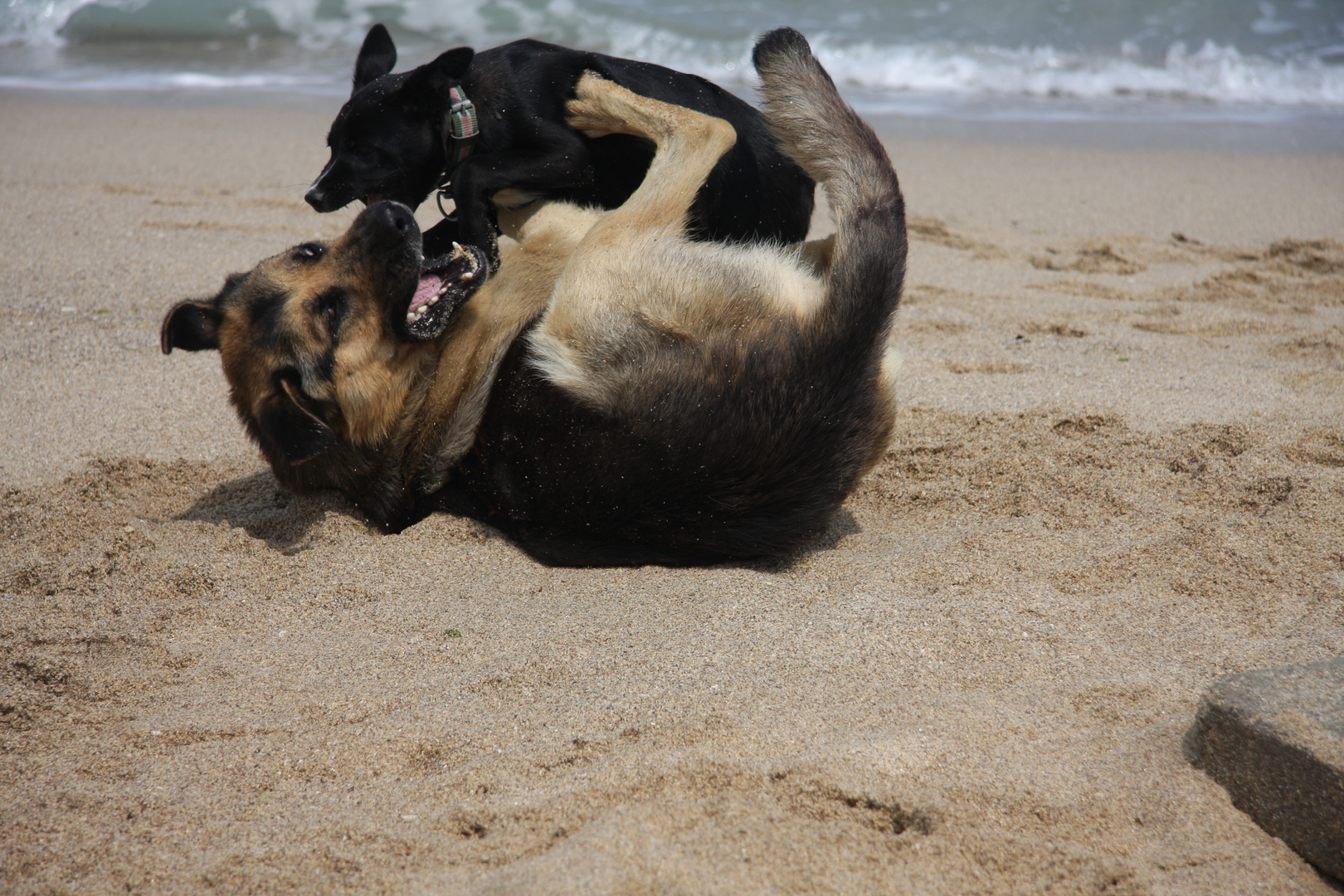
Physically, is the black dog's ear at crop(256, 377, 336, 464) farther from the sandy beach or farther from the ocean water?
the ocean water

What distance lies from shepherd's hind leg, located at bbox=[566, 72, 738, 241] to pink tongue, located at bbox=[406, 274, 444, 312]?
647 millimetres

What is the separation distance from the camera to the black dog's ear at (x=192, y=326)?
3.50 m

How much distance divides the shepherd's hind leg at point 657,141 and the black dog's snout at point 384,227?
688mm

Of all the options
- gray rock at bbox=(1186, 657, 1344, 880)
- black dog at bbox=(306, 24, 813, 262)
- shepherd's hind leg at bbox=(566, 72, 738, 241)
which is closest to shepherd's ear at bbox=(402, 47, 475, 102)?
black dog at bbox=(306, 24, 813, 262)

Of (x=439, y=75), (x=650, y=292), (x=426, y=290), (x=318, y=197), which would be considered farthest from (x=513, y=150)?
(x=650, y=292)

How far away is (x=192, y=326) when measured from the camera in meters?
3.54

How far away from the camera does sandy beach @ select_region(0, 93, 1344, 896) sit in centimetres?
191

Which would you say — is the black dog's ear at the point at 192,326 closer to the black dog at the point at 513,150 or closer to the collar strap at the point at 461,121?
the black dog at the point at 513,150

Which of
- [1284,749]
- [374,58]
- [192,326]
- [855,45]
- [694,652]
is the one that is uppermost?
[855,45]

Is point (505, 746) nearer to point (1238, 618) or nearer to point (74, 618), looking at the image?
point (74, 618)

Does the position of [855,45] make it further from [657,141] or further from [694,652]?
[694,652]

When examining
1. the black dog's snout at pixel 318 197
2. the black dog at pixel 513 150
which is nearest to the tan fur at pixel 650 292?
the black dog at pixel 513 150

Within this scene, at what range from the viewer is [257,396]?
11.0 feet

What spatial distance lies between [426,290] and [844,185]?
5.33ft
